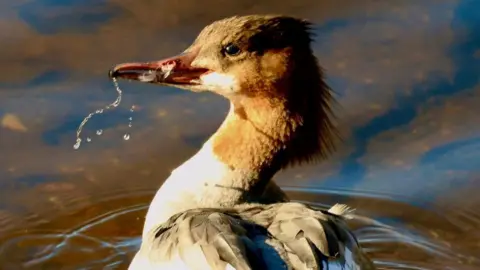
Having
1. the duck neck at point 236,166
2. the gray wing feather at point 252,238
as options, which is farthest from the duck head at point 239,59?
the gray wing feather at point 252,238

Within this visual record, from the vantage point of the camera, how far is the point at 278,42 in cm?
516

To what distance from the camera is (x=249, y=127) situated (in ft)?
17.4

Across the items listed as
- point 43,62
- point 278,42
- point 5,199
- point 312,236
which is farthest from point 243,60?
point 43,62

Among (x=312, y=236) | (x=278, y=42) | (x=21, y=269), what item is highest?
(x=278, y=42)

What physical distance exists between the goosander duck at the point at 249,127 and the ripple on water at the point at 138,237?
28.7 inches

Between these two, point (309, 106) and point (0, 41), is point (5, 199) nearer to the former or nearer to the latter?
point (0, 41)

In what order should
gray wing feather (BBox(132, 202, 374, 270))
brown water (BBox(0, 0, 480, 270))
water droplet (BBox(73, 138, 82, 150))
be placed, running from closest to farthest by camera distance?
gray wing feather (BBox(132, 202, 374, 270)) → brown water (BBox(0, 0, 480, 270)) → water droplet (BBox(73, 138, 82, 150))

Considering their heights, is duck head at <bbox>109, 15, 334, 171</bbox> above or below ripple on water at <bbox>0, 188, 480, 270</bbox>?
above

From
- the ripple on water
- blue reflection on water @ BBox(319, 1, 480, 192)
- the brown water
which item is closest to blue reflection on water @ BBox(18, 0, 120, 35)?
the brown water

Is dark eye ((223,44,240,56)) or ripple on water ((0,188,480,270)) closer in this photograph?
dark eye ((223,44,240,56))

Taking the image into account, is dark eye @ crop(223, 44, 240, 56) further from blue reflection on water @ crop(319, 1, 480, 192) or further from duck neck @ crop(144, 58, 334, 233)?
blue reflection on water @ crop(319, 1, 480, 192)

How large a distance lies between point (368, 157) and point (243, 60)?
1785mm

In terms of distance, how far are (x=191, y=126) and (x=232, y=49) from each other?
1.69 meters

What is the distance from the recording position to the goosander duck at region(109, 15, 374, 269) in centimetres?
501
